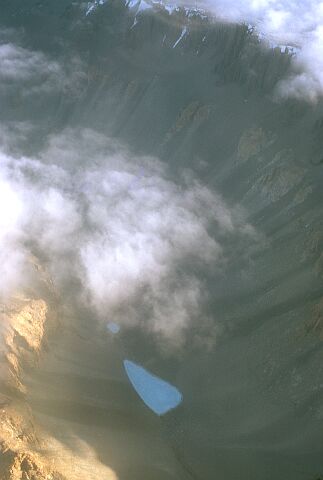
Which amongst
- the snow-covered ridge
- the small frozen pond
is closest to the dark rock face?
the snow-covered ridge

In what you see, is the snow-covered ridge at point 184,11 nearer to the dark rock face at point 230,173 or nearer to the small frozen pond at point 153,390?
the dark rock face at point 230,173

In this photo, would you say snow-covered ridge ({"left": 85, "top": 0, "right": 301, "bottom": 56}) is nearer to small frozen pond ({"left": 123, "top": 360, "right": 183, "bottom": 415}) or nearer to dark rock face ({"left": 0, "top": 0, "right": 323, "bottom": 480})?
dark rock face ({"left": 0, "top": 0, "right": 323, "bottom": 480})

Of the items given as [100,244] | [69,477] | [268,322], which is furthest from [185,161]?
[69,477]

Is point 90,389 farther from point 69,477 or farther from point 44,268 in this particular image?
point 44,268

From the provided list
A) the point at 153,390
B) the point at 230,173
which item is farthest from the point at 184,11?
the point at 153,390

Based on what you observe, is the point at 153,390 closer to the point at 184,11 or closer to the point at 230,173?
the point at 230,173

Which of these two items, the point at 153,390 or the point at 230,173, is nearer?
the point at 153,390

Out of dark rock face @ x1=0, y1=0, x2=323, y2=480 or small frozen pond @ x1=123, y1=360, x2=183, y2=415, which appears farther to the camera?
small frozen pond @ x1=123, y1=360, x2=183, y2=415

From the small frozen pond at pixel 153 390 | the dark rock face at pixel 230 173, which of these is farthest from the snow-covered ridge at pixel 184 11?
the small frozen pond at pixel 153 390

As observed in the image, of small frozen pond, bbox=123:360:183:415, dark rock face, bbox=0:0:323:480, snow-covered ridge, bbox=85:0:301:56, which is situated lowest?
small frozen pond, bbox=123:360:183:415
